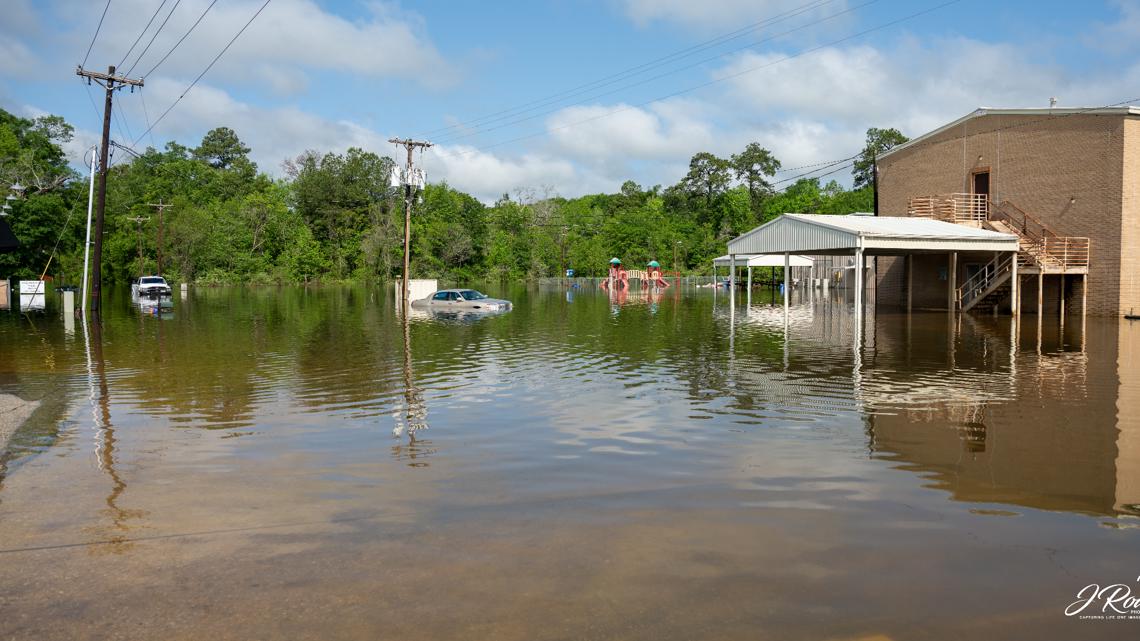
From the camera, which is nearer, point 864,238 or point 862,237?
point 862,237

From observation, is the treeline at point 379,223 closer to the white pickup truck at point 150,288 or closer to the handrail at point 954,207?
the white pickup truck at point 150,288

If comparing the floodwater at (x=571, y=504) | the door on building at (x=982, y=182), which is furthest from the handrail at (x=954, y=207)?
the floodwater at (x=571, y=504)

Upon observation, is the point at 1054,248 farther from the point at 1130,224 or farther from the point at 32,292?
the point at 32,292

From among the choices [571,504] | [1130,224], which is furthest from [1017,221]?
[571,504]

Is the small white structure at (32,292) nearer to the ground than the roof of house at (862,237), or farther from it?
nearer to the ground

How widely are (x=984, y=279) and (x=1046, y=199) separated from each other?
4.46 metres

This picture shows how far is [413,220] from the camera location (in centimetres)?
11462

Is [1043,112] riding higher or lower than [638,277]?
higher

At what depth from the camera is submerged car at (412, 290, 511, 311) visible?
42.8 meters

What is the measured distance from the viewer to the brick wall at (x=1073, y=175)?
34.3 metres

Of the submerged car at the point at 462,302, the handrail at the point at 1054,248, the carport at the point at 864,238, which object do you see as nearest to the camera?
the carport at the point at 864,238

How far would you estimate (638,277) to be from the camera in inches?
3735

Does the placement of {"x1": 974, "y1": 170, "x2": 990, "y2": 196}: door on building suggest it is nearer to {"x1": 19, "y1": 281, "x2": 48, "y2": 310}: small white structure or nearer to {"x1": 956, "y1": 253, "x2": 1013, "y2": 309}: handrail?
{"x1": 956, "y1": 253, "x2": 1013, "y2": 309}: handrail

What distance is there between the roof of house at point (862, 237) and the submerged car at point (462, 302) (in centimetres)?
1267
